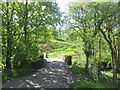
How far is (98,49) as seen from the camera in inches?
350

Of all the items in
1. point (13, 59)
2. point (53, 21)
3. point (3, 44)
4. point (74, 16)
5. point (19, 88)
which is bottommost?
point (19, 88)

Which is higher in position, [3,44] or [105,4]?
[105,4]

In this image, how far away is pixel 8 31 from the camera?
21.1 feet

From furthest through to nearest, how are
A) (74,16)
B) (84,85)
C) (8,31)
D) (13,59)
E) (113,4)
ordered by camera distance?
(74,16) → (13,59) → (8,31) → (113,4) → (84,85)

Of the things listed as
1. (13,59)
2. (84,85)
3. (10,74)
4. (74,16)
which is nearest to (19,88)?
(10,74)

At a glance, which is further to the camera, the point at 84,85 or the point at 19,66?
the point at 19,66

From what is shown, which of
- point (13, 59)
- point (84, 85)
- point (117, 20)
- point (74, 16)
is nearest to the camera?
point (84, 85)

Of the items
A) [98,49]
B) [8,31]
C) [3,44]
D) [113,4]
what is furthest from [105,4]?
[3,44]

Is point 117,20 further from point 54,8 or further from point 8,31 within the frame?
point 8,31

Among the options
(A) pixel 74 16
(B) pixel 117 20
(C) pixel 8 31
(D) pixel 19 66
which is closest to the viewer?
(B) pixel 117 20

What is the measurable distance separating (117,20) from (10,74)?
212 inches

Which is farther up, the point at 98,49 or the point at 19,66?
the point at 98,49

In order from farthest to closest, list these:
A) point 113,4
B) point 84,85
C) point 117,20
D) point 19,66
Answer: point 19,66
point 117,20
point 113,4
point 84,85

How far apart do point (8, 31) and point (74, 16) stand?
4.16m
